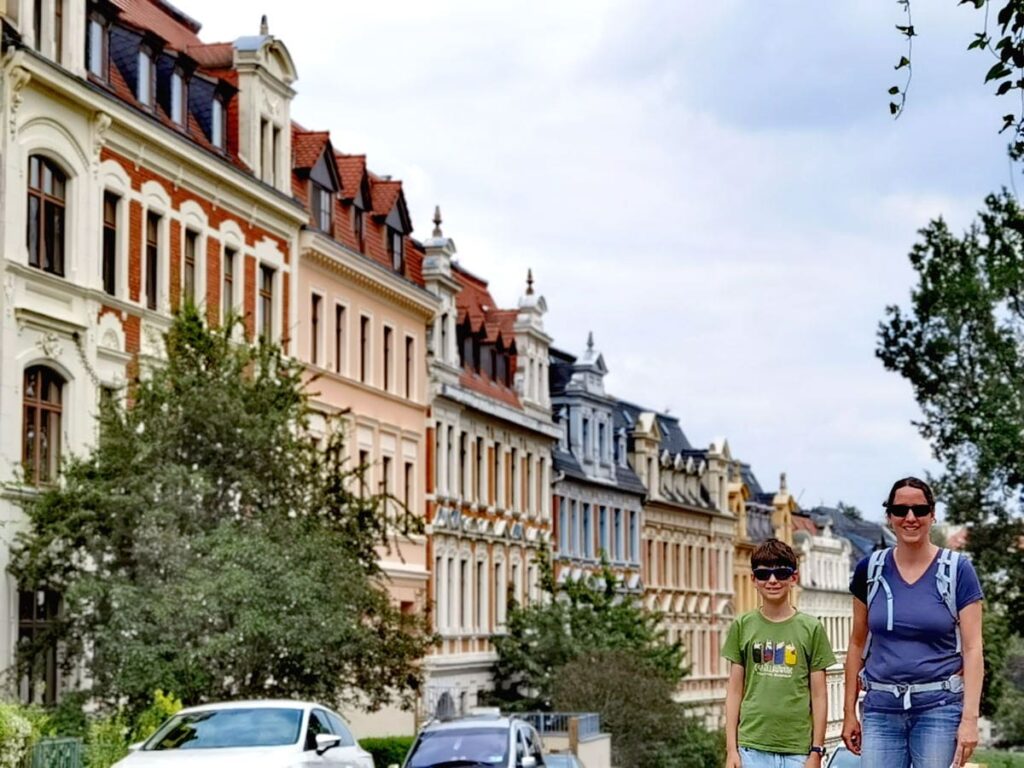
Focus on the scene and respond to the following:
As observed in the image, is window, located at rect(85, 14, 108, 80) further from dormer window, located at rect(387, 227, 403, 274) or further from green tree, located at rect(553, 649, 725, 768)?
green tree, located at rect(553, 649, 725, 768)

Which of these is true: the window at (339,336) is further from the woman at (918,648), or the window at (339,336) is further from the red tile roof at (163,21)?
the woman at (918,648)

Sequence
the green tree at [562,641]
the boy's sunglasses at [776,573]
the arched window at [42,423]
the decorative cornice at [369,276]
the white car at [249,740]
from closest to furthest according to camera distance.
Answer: the boy's sunglasses at [776,573] < the white car at [249,740] < the arched window at [42,423] < the decorative cornice at [369,276] < the green tree at [562,641]

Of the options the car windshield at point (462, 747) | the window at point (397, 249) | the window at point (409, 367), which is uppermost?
the window at point (397, 249)

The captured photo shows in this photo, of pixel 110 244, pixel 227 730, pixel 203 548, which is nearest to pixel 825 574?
pixel 110 244

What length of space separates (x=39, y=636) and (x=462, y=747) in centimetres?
995

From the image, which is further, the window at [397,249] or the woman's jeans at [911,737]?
the window at [397,249]

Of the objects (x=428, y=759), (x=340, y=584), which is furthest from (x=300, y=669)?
(x=428, y=759)

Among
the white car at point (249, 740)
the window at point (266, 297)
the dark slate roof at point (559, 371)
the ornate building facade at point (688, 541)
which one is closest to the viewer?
the white car at point (249, 740)

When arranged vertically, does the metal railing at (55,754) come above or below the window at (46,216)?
below

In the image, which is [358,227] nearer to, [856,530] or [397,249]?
[397,249]

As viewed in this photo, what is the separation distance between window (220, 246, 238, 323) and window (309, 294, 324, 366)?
16.4 ft

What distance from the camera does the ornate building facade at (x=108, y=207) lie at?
34.0 meters

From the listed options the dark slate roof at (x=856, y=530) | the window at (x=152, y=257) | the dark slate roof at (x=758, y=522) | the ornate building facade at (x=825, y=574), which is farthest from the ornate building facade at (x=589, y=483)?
the dark slate roof at (x=856, y=530)

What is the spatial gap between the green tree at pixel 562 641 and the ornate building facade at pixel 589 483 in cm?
663
